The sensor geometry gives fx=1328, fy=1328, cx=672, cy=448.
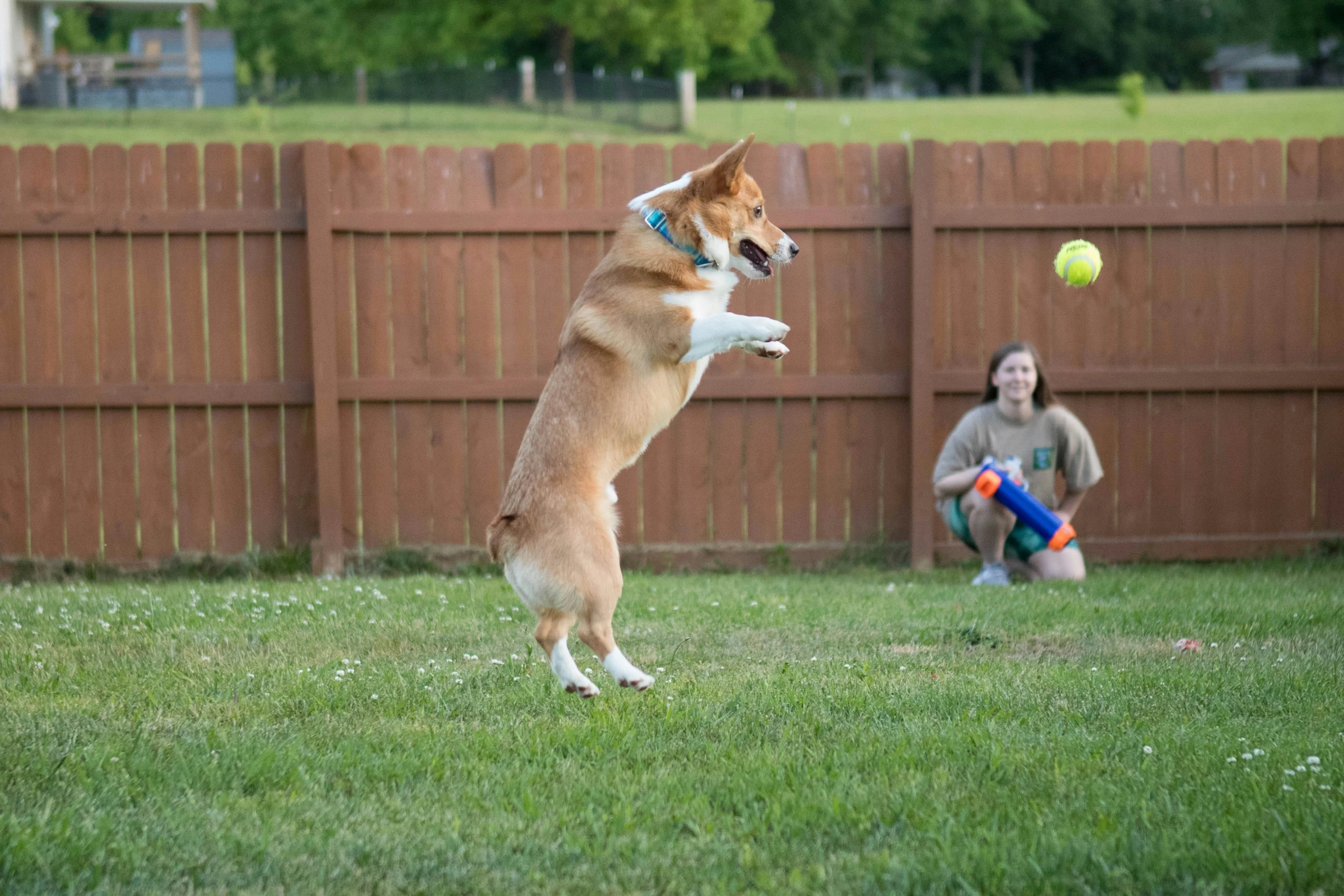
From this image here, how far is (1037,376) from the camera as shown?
7227mm

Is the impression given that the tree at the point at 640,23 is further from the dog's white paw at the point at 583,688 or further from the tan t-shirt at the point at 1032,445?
the dog's white paw at the point at 583,688

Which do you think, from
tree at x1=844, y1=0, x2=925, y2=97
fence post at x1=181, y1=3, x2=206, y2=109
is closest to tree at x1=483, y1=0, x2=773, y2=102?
fence post at x1=181, y1=3, x2=206, y2=109

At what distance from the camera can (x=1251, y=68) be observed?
72938 mm

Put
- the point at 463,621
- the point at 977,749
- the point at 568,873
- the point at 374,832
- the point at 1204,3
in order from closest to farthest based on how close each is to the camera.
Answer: the point at 568,873, the point at 374,832, the point at 977,749, the point at 463,621, the point at 1204,3

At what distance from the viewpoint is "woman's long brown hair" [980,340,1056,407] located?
7168 mm

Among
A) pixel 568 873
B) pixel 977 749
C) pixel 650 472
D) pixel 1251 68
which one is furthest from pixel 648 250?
pixel 1251 68

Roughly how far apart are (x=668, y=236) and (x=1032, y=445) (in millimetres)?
3440

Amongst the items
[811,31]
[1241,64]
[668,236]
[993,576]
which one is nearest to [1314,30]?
[1241,64]

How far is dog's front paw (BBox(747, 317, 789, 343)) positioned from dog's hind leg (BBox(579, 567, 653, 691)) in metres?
0.88

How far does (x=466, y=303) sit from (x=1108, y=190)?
12.4 feet

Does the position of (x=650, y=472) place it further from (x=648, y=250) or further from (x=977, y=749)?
(x=977, y=749)

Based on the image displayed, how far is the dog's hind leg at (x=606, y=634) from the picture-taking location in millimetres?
4074

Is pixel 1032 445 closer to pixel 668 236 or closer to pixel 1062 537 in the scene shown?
pixel 1062 537

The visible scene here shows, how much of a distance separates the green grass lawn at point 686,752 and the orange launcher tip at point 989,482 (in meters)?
1.08
